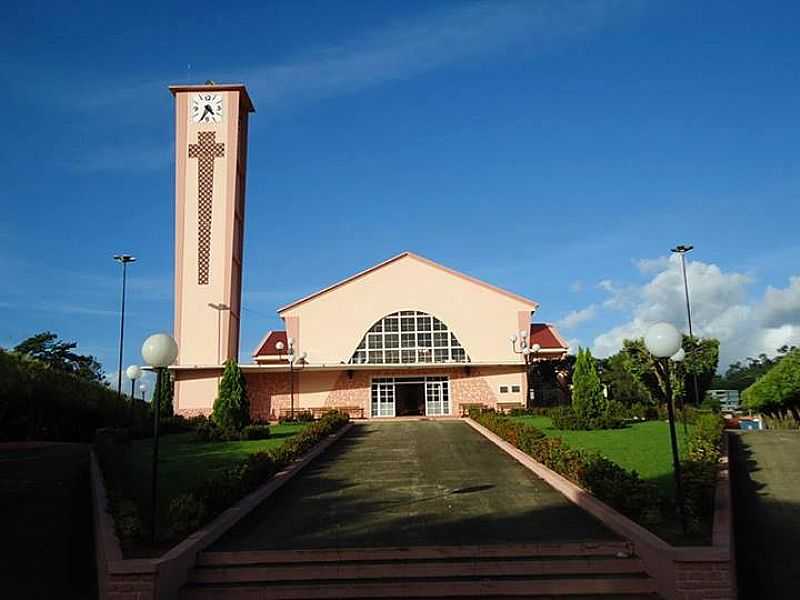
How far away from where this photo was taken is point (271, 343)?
32.9 m

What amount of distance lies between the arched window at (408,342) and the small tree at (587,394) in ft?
37.8

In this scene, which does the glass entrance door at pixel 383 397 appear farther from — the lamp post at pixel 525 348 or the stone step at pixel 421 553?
the stone step at pixel 421 553

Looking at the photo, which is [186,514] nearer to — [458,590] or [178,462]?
[458,590]

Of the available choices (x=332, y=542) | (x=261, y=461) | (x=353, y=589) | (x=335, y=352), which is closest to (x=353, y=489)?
(x=261, y=461)

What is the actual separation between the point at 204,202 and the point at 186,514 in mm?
23101

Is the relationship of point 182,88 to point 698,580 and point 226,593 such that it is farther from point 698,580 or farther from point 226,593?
point 698,580

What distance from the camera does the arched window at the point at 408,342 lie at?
3030cm

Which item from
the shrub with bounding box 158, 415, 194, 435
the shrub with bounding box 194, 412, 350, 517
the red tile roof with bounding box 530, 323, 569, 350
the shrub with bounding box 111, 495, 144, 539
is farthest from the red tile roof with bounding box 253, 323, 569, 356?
the shrub with bounding box 111, 495, 144, 539

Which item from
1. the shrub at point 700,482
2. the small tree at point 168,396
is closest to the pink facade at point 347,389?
the small tree at point 168,396

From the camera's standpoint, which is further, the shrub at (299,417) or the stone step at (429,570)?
the shrub at (299,417)

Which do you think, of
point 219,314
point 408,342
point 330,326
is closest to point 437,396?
point 408,342

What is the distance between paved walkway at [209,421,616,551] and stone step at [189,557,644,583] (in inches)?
19.6

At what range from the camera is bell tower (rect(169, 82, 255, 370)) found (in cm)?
2891

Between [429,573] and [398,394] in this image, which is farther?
[398,394]
